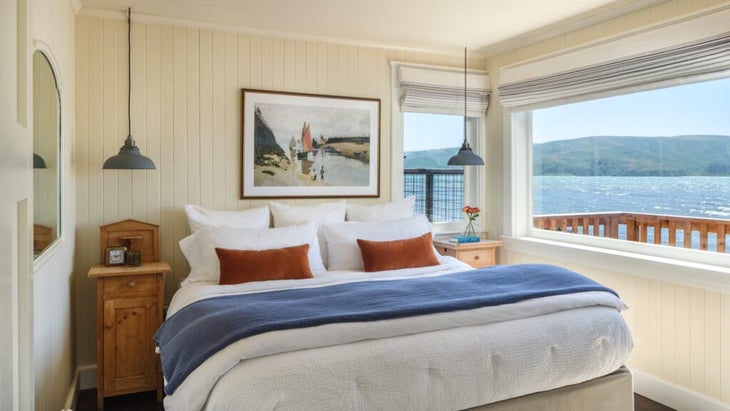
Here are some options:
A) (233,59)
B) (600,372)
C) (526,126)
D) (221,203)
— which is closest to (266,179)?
(221,203)

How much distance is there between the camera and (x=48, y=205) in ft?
7.68

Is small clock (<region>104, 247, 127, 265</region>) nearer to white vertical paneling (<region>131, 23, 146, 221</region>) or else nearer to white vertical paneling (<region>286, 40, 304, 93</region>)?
white vertical paneling (<region>131, 23, 146, 221</region>)

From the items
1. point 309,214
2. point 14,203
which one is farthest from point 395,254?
point 14,203

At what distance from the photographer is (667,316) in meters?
3.22

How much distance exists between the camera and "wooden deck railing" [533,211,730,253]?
10.2 ft

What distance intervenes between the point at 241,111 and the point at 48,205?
174 cm

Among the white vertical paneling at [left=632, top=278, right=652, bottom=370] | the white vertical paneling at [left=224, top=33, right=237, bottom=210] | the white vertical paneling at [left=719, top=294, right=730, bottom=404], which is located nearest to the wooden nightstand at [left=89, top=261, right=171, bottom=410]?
the white vertical paneling at [left=224, top=33, right=237, bottom=210]

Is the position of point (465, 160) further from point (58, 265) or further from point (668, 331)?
point (58, 265)

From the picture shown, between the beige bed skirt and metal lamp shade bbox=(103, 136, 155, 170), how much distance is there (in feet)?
7.60

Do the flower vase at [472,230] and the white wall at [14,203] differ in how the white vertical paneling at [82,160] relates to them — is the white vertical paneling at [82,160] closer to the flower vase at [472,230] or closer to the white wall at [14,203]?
the white wall at [14,203]

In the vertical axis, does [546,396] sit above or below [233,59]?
below

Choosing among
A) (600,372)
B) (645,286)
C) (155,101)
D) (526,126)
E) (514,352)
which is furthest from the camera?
(526,126)

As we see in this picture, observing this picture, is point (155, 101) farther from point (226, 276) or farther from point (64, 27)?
point (226, 276)

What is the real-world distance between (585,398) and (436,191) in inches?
96.8
